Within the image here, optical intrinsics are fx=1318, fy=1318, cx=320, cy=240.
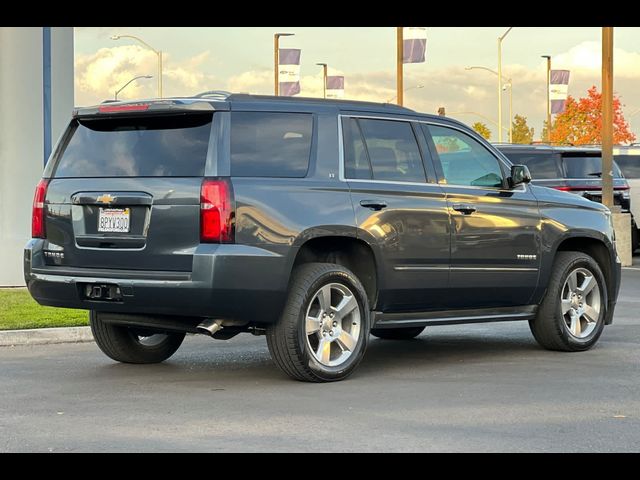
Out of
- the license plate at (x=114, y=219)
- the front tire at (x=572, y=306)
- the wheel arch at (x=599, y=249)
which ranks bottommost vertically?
the front tire at (x=572, y=306)

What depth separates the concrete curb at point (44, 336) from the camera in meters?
11.5

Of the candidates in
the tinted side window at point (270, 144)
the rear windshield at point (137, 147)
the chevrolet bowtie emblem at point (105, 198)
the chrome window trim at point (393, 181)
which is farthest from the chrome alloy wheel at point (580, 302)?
the chevrolet bowtie emblem at point (105, 198)

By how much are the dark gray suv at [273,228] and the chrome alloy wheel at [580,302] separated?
67cm

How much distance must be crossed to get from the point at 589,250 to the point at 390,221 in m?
2.73

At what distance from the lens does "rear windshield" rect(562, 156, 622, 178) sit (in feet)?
87.6

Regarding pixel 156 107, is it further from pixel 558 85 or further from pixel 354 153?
pixel 558 85

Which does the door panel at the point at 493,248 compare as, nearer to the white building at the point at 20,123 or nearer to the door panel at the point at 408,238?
the door panel at the point at 408,238

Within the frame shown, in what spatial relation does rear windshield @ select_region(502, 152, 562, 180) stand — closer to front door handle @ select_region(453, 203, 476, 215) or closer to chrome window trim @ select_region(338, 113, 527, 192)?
chrome window trim @ select_region(338, 113, 527, 192)

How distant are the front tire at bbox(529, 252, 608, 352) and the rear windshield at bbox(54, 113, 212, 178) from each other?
3519 millimetres

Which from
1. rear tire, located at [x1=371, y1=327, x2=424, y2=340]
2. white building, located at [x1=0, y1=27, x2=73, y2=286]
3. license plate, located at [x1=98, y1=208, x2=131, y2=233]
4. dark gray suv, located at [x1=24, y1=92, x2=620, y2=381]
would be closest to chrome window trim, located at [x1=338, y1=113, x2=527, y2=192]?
dark gray suv, located at [x1=24, y1=92, x2=620, y2=381]

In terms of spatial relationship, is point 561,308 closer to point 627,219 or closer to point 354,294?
point 354,294
